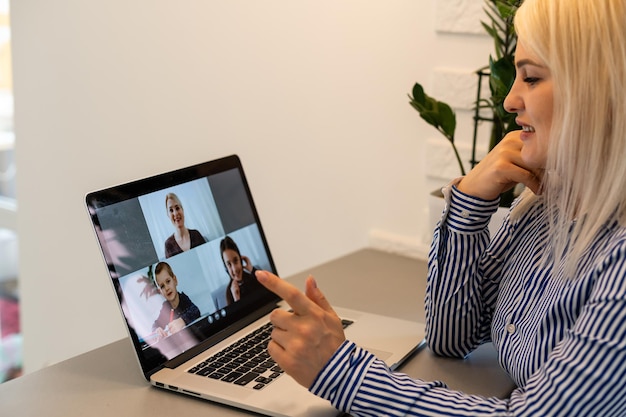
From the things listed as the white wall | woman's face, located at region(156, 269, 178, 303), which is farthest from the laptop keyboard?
the white wall

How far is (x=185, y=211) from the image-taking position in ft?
4.06

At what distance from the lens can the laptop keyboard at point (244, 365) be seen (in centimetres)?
109

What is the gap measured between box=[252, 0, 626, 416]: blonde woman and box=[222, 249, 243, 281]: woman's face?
12.0 inches

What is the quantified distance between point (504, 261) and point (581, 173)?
290 millimetres

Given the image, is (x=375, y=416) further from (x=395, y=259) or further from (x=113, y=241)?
(x=395, y=259)

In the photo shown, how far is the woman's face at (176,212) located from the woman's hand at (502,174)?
16.7 inches

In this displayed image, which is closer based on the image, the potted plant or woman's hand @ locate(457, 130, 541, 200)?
woman's hand @ locate(457, 130, 541, 200)

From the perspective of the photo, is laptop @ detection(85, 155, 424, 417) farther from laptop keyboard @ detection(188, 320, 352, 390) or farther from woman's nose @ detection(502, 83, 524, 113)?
woman's nose @ detection(502, 83, 524, 113)

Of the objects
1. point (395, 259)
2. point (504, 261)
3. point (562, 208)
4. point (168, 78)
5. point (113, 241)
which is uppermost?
point (168, 78)

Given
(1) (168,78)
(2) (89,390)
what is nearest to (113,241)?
(2) (89,390)

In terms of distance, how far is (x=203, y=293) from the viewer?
122cm

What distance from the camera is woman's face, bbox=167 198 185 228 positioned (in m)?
1.21

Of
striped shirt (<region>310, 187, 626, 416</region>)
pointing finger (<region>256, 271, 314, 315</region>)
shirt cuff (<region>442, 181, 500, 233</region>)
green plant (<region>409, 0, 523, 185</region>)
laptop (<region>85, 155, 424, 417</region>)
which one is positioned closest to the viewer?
striped shirt (<region>310, 187, 626, 416</region>)

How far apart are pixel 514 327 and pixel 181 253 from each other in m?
0.49
